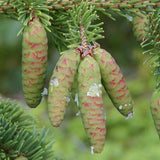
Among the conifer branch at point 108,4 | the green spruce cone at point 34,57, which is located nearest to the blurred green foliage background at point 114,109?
the conifer branch at point 108,4

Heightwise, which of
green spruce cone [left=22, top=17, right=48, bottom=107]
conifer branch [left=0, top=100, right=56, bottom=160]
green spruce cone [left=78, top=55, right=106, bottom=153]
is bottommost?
conifer branch [left=0, top=100, right=56, bottom=160]

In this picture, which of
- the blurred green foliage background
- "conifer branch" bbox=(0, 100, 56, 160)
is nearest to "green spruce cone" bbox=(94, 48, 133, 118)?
"conifer branch" bbox=(0, 100, 56, 160)

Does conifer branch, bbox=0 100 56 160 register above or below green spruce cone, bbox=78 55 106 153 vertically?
below

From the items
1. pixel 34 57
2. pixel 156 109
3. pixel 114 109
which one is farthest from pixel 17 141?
pixel 114 109

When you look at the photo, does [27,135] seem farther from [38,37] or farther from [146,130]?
[146,130]

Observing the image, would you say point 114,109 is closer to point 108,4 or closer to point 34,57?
point 108,4

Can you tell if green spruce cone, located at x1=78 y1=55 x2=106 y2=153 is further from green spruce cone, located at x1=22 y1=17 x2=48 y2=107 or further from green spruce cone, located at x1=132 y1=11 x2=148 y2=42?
green spruce cone, located at x1=132 y1=11 x2=148 y2=42

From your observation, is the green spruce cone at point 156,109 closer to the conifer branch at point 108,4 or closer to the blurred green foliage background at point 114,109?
the conifer branch at point 108,4
